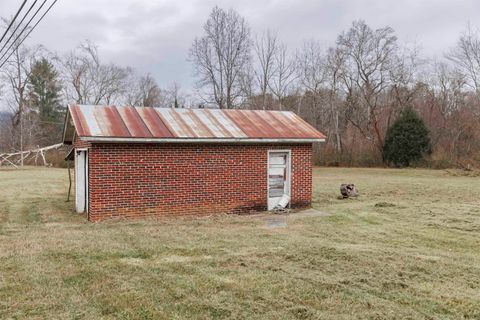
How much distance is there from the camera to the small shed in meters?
11.2

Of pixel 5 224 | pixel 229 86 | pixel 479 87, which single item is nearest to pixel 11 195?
pixel 5 224

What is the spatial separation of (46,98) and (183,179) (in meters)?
50.6

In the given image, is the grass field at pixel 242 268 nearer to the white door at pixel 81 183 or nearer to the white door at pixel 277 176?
the white door at pixel 81 183

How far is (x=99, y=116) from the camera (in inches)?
479

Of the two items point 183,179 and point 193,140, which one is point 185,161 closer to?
point 183,179

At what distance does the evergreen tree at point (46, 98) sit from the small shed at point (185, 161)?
43829 mm

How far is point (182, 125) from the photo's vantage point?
500 inches

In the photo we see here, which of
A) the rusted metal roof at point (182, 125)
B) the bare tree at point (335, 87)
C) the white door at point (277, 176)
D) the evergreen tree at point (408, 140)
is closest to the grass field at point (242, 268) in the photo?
the white door at point (277, 176)

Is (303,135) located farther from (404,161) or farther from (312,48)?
(312,48)

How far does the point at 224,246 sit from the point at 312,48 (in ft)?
137

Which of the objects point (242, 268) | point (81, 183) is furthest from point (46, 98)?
point (242, 268)

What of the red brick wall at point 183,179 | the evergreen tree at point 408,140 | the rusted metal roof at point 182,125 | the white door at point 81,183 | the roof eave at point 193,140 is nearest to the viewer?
the roof eave at point 193,140

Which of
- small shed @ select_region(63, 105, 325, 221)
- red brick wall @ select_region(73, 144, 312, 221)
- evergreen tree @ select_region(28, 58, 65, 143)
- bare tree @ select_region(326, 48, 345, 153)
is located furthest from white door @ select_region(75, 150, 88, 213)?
evergreen tree @ select_region(28, 58, 65, 143)

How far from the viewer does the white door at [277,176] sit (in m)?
13.3
